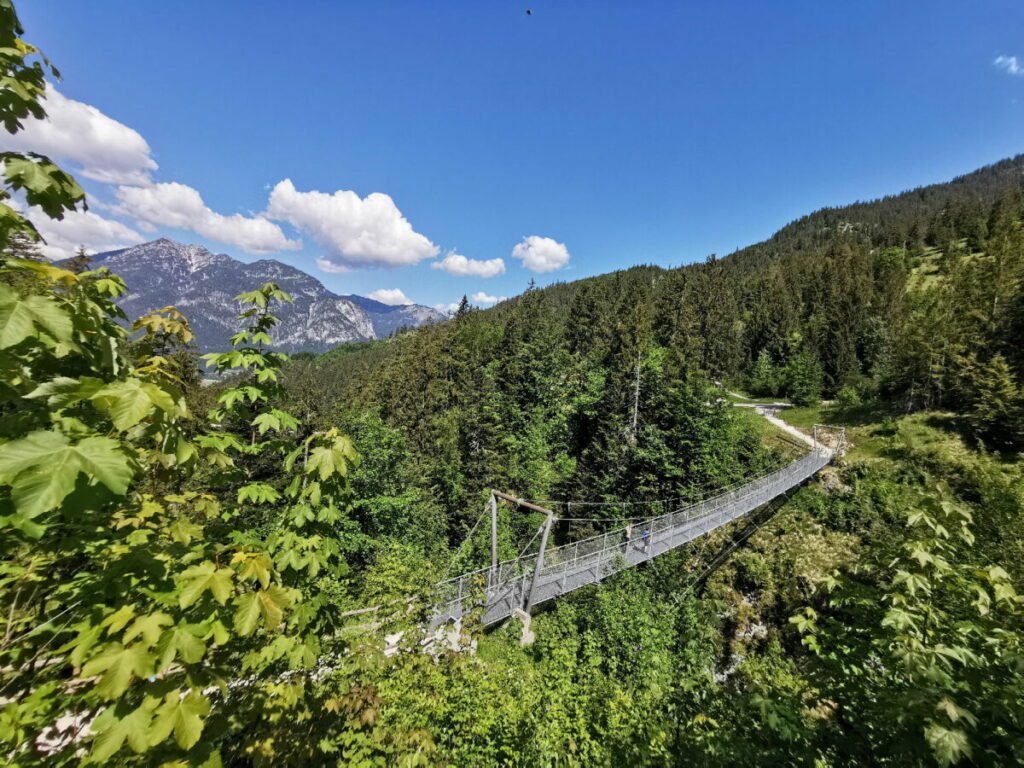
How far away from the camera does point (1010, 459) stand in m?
15.7

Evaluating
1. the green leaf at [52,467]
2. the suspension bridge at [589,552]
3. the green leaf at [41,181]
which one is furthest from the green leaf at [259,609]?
the suspension bridge at [589,552]

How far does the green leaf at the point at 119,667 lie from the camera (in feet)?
3.67

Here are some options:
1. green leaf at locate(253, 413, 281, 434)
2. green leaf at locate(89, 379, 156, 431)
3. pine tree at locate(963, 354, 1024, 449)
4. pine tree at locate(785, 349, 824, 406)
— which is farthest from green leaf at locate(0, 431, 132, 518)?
pine tree at locate(785, 349, 824, 406)

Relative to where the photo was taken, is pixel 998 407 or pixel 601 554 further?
pixel 998 407

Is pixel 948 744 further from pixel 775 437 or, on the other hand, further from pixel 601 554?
pixel 775 437

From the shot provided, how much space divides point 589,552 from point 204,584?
48.1ft

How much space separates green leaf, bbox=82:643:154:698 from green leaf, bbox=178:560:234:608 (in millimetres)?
146

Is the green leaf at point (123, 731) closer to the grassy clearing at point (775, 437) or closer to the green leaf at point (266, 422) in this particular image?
the green leaf at point (266, 422)

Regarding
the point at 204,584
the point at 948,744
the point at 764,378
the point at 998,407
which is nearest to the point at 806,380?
the point at 764,378

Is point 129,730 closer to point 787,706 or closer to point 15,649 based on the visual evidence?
point 15,649

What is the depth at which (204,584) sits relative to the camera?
4.36ft

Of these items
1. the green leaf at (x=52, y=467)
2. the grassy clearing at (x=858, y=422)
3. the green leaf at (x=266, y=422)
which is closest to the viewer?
the green leaf at (x=52, y=467)

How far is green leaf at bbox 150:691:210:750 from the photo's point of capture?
3.76ft

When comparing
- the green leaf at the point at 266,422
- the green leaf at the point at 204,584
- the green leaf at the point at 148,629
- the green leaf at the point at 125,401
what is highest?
the green leaf at the point at 125,401
